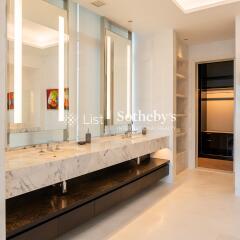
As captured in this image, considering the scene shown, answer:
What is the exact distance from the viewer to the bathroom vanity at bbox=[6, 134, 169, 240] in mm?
1993

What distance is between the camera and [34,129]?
9.72 ft

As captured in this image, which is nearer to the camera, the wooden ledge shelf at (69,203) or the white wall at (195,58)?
the wooden ledge shelf at (69,203)

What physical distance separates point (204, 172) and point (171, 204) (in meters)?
2.18

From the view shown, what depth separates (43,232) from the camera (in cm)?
210

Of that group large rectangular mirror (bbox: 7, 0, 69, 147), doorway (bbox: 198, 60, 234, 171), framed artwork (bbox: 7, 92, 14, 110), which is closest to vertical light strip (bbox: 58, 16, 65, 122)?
large rectangular mirror (bbox: 7, 0, 69, 147)

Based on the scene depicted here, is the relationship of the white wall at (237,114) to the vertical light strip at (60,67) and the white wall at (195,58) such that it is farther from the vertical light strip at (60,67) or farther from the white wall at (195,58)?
the vertical light strip at (60,67)

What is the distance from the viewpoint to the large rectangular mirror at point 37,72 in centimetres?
270

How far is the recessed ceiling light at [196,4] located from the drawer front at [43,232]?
3294 millimetres

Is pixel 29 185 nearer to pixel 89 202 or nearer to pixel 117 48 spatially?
pixel 89 202

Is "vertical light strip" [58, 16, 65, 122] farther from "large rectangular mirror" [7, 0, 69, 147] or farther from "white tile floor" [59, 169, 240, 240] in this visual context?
"white tile floor" [59, 169, 240, 240]

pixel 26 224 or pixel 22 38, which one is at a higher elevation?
pixel 22 38

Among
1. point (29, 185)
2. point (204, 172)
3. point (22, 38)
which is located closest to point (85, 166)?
point (29, 185)

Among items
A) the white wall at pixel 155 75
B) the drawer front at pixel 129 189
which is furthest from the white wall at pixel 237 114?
the drawer front at pixel 129 189

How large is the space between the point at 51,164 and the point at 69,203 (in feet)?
1.55
